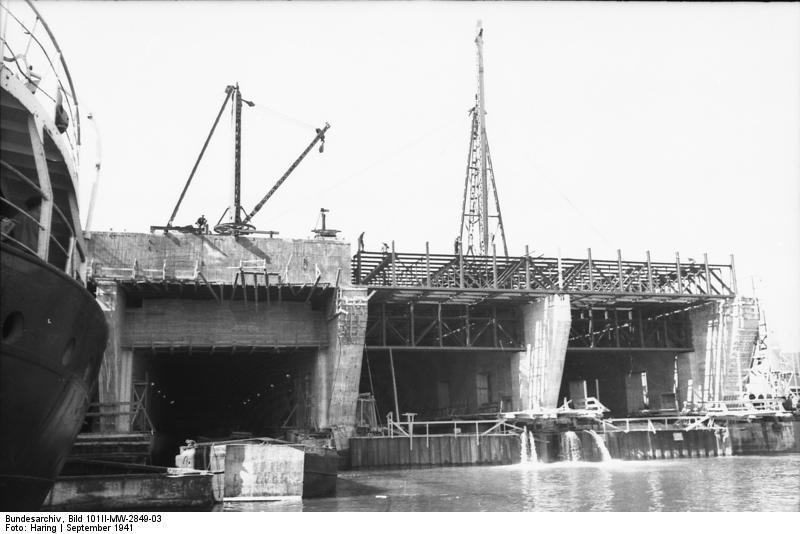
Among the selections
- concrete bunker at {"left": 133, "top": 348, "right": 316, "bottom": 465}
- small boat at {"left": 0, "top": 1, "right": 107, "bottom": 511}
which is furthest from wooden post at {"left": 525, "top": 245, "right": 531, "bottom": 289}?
small boat at {"left": 0, "top": 1, "right": 107, "bottom": 511}

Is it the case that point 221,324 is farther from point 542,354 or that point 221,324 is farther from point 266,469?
point 542,354

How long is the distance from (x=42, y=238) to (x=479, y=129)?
4325 centimetres

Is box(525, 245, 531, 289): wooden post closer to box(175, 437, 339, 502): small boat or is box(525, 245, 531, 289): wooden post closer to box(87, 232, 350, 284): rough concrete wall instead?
box(87, 232, 350, 284): rough concrete wall

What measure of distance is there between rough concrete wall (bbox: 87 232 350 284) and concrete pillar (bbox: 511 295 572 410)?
1208 centimetres

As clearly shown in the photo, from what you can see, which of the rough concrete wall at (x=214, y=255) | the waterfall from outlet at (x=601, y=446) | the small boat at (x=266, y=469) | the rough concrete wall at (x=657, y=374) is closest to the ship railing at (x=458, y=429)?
the waterfall from outlet at (x=601, y=446)

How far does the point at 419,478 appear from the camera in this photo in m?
31.5

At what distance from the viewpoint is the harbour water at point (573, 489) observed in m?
20.8

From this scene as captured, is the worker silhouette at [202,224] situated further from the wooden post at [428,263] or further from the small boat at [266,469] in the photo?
the small boat at [266,469]

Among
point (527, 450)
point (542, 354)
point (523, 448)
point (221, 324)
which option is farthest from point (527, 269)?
point (221, 324)

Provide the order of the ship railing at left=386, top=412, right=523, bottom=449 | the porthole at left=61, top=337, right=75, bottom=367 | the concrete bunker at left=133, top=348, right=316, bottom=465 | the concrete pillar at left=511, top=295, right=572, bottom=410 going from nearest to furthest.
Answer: the porthole at left=61, top=337, right=75, bottom=367, the ship railing at left=386, top=412, right=523, bottom=449, the concrete bunker at left=133, top=348, right=316, bottom=465, the concrete pillar at left=511, top=295, right=572, bottom=410

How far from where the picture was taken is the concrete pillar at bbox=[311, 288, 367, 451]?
36625 mm

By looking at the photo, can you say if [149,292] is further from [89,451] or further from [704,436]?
[704,436]

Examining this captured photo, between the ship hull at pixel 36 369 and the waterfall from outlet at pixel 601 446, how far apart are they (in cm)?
3137
